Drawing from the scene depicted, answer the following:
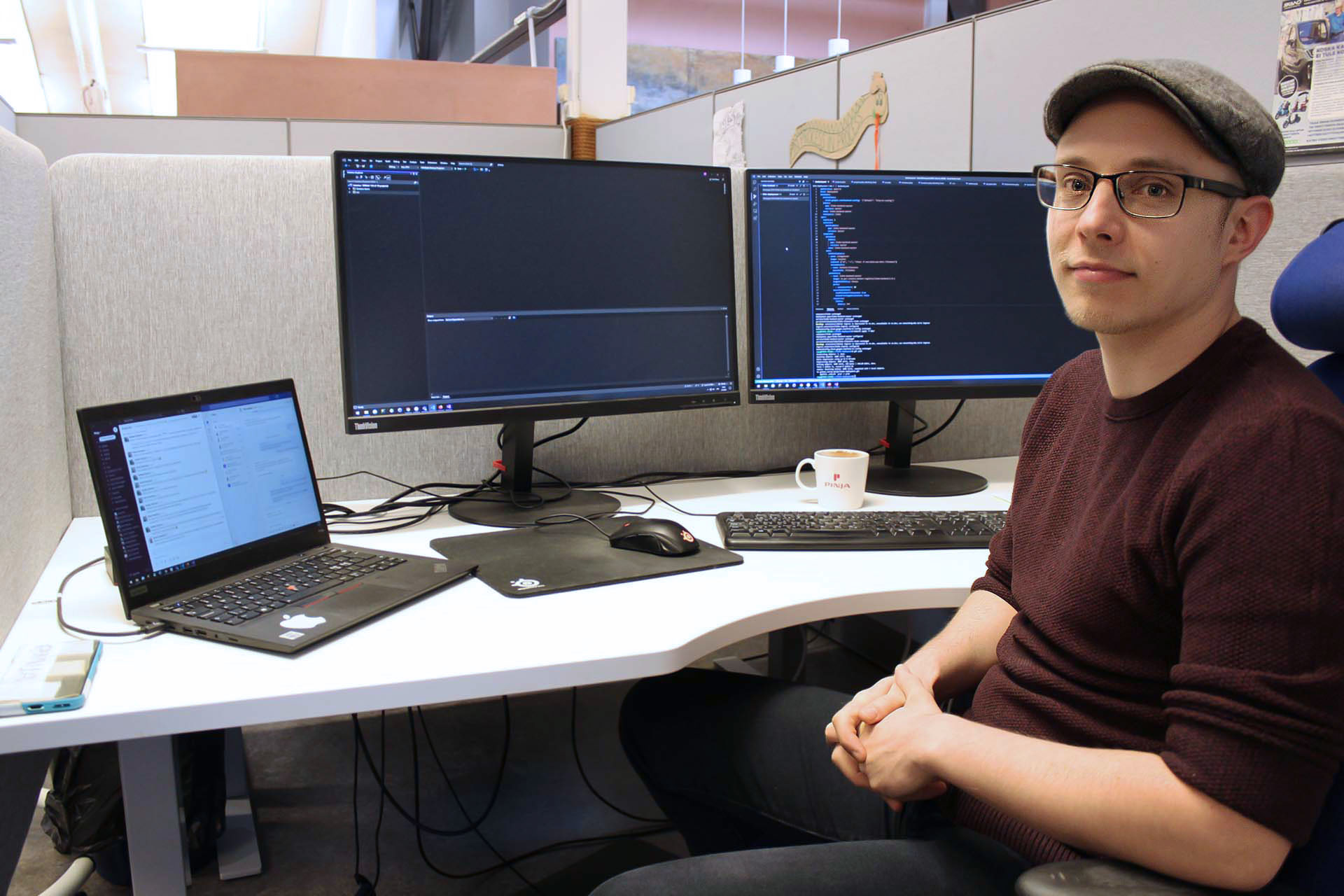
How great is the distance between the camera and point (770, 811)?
100 cm

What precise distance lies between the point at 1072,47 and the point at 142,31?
317 inches

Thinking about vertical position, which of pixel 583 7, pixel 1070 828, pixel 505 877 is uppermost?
pixel 583 7

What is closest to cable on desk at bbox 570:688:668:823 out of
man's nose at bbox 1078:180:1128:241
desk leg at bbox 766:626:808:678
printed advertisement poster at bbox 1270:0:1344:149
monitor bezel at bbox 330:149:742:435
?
desk leg at bbox 766:626:808:678

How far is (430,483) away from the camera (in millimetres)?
1410

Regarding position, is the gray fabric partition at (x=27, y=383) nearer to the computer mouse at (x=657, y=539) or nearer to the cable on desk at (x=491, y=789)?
the computer mouse at (x=657, y=539)

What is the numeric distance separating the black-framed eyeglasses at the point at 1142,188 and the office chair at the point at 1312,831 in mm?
82

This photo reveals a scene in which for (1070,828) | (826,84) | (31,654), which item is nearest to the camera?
(1070,828)

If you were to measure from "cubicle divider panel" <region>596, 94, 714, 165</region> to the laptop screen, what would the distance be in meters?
2.16

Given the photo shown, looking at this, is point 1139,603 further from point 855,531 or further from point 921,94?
point 921,94

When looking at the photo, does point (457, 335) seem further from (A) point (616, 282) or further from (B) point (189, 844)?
(B) point (189, 844)

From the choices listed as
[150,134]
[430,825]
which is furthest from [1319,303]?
[150,134]

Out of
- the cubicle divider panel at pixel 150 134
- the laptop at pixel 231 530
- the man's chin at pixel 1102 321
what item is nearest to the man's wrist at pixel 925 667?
the man's chin at pixel 1102 321

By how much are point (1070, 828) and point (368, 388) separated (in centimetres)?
88

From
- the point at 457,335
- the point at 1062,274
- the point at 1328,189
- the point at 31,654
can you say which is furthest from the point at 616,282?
the point at 1328,189
